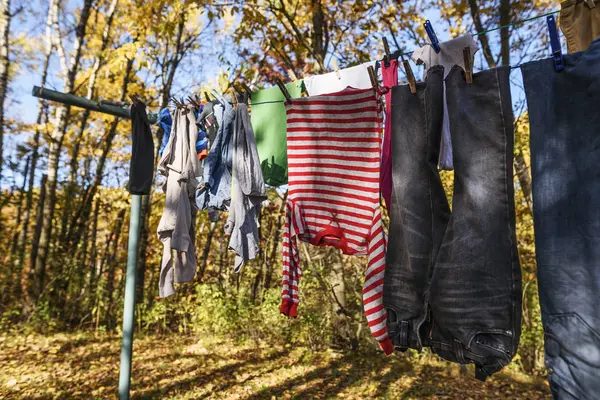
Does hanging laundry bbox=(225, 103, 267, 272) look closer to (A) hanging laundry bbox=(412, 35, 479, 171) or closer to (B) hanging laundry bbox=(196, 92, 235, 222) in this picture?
(B) hanging laundry bbox=(196, 92, 235, 222)

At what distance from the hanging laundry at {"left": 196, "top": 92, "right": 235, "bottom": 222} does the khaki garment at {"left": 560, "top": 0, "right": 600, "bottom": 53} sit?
1754 millimetres

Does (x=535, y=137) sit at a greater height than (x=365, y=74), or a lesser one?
lesser

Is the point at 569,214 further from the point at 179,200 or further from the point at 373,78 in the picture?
the point at 179,200

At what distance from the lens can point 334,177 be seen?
206 centimetres

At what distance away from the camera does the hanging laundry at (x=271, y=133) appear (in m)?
2.55

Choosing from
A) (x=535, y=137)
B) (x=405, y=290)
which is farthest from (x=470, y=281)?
(x=535, y=137)

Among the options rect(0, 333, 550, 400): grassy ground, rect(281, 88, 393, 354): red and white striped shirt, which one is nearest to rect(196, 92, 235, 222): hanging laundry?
rect(281, 88, 393, 354): red and white striped shirt

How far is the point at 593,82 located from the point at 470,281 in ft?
2.72

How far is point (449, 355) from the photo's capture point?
1524mm

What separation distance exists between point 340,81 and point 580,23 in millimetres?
1195

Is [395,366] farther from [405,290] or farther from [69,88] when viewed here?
[69,88]

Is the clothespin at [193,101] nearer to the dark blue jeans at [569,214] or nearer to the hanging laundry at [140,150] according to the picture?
the hanging laundry at [140,150]

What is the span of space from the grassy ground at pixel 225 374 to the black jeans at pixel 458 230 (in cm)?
303

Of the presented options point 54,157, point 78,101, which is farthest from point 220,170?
point 54,157
